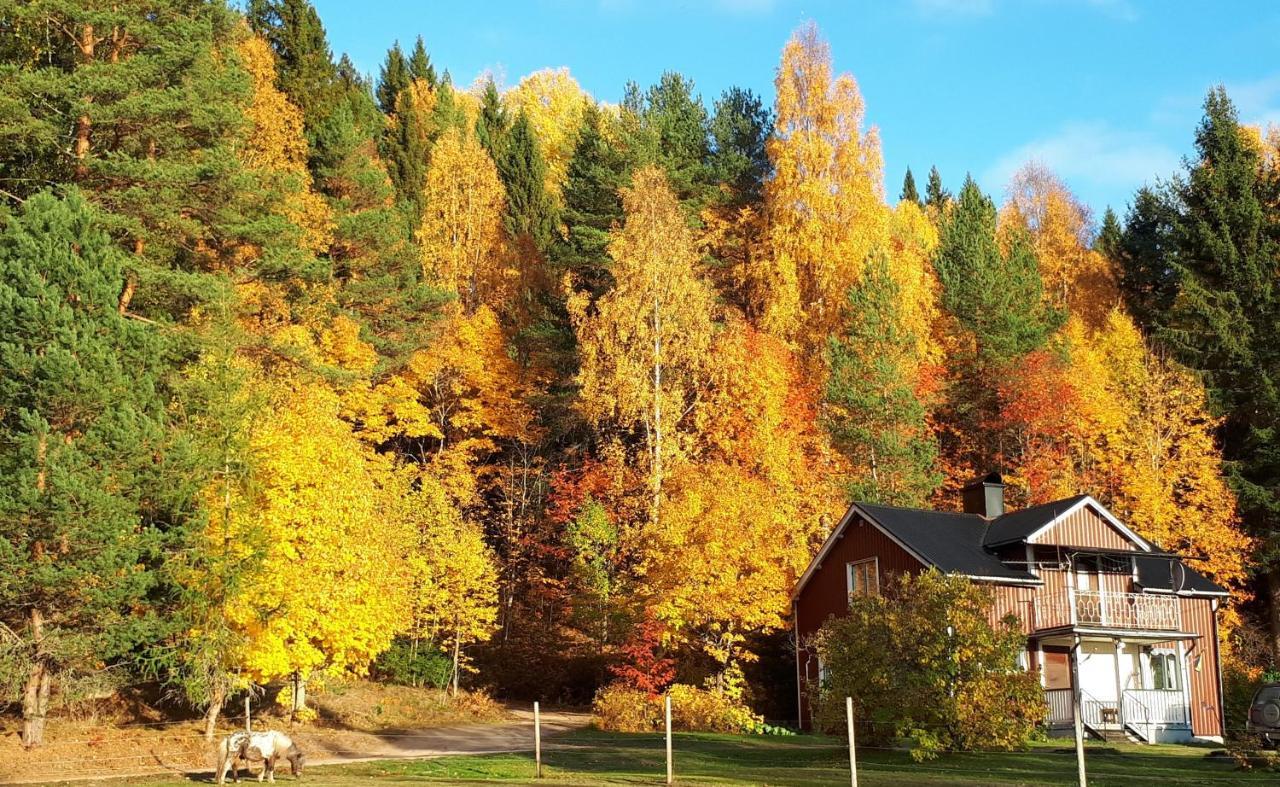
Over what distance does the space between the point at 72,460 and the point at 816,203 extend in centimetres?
2784

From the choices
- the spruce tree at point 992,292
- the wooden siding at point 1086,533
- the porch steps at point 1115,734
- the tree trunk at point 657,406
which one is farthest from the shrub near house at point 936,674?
the spruce tree at point 992,292

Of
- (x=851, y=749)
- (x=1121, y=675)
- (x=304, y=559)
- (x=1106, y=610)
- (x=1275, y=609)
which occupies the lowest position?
(x=1121, y=675)

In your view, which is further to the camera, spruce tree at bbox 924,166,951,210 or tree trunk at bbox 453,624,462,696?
spruce tree at bbox 924,166,951,210

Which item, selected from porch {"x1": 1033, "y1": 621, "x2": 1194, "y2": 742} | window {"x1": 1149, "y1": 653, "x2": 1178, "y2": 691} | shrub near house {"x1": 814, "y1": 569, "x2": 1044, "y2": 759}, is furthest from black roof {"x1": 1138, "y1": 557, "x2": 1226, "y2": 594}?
shrub near house {"x1": 814, "y1": 569, "x2": 1044, "y2": 759}

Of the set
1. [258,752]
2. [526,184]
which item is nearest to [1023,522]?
[258,752]

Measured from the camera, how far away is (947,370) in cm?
4700

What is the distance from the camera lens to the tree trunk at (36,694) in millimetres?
23312

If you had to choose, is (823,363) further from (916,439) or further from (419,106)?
(419,106)

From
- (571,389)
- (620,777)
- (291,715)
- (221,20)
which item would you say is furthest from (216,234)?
(620,777)

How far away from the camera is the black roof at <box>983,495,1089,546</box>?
32.8 metres

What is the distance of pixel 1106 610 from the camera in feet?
106

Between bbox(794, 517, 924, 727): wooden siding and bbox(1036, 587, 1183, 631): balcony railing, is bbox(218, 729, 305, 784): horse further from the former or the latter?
bbox(1036, 587, 1183, 631): balcony railing

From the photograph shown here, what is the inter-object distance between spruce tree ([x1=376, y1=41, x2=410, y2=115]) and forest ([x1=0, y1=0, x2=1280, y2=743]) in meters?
8.21

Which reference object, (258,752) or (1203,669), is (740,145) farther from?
(258,752)
